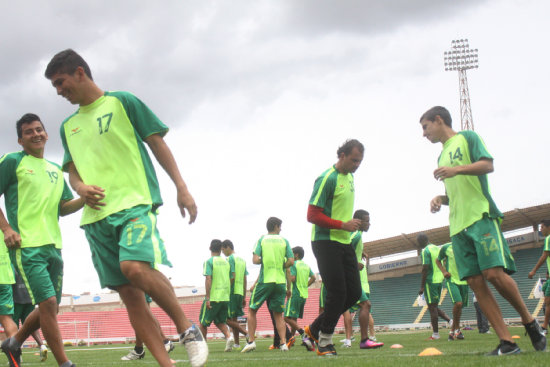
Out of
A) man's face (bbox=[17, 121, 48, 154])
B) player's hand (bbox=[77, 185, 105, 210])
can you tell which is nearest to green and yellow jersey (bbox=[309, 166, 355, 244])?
man's face (bbox=[17, 121, 48, 154])

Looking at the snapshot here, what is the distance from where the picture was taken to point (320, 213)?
7414mm

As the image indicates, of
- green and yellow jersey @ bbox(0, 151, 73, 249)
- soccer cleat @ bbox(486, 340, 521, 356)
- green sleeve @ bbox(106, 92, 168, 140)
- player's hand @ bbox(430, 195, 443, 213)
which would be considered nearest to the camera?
green sleeve @ bbox(106, 92, 168, 140)

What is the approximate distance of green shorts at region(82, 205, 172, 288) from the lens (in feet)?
12.5

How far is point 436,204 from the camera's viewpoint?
21.2 feet

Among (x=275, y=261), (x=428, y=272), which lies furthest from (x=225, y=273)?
(x=428, y=272)

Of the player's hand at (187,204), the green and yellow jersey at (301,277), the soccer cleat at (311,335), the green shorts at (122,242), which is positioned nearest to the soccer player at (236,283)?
A: the green and yellow jersey at (301,277)

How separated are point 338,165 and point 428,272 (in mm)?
8802

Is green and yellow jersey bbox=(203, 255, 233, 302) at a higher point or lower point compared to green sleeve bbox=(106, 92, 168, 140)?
lower

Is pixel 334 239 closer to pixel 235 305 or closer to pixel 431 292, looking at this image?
pixel 235 305

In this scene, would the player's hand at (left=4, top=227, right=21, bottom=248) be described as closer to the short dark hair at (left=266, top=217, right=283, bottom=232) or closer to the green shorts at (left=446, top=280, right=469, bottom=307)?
the short dark hair at (left=266, top=217, right=283, bottom=232)

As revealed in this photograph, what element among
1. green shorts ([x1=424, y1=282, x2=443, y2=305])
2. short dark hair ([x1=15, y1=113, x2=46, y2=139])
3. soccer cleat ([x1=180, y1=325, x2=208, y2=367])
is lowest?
green shorts ([x1=424, y1=282, x2=443, y2=305])

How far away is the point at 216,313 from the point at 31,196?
8.27 m

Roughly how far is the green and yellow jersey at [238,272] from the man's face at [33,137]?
29.4ft

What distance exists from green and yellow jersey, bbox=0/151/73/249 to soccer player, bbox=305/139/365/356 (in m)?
2.88
